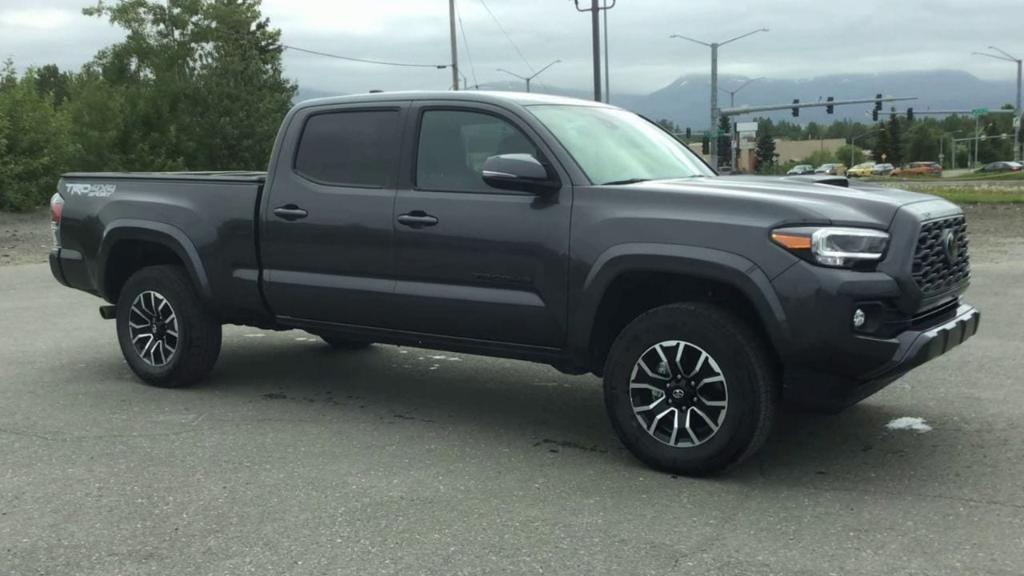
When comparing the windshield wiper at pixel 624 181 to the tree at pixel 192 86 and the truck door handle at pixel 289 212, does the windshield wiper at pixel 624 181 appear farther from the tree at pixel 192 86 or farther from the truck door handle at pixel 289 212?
the tree at pixel 192 86

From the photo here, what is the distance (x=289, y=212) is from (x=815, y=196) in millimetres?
3047

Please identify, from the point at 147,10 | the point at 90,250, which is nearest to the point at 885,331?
the point at 90,250

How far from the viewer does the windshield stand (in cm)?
527

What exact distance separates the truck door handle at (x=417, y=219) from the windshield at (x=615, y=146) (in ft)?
2.64

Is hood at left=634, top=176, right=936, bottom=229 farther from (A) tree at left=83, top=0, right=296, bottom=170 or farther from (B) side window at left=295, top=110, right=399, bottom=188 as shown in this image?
(A) tree at left=83, top=0, right=296, bottom=170

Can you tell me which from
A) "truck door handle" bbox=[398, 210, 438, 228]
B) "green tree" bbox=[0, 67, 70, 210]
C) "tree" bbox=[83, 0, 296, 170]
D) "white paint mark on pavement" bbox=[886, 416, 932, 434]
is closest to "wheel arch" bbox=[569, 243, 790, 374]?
"truck door handle" bbox=[398, 210, 438, 228]

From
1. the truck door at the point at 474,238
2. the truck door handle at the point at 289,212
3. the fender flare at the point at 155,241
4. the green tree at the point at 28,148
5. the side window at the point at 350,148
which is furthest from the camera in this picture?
the green tree at the point at 28,148

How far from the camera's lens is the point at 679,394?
4680 mm

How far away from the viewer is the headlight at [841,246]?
4.30m

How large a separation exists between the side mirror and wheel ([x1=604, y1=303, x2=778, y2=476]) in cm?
84

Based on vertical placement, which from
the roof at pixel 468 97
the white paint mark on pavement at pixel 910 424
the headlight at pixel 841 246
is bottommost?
the white paint mark on pavement at pixel 910 424

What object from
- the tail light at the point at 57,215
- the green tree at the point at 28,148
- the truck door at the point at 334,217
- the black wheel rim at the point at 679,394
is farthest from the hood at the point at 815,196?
Answer: the green tree at the point at 28,148

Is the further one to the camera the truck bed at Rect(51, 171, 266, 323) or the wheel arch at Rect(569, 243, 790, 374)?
the truck bed at Rect(51, 171, 266, 323)

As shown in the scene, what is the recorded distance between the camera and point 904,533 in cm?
398
